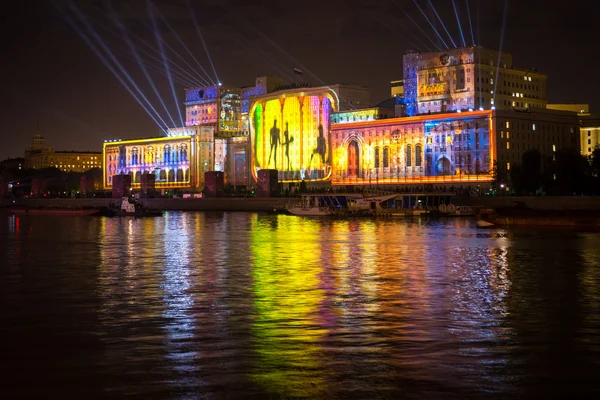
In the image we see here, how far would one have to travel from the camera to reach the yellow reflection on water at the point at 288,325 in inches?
546

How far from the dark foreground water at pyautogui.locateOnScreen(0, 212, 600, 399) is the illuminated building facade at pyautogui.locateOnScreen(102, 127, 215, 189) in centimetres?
14095

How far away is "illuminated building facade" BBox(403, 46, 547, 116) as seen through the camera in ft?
419

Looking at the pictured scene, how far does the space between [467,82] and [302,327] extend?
114 meters

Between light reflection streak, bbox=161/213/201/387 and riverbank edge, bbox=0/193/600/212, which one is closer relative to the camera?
light reflection streak, bbox=161/213/201/387

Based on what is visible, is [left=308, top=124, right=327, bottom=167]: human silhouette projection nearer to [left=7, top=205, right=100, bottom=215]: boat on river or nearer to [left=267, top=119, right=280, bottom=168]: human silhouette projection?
[left=267, top=119, right=280, bottom=168]: human silhouette projection

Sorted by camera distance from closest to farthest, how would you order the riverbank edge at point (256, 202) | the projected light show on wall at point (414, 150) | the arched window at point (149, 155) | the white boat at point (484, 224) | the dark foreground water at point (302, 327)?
the dark foreground water at point (302, 327)
the white boat at point (484, 224)
the riverbank edge at point (256, 202)
the projected light show on wall at point (414, 150)
the arched window at point (149, 155)

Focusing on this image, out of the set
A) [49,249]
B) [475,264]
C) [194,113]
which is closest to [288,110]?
[194,113]

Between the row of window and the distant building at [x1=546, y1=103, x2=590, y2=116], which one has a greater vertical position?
the distant building at [x1=546, y1=103, x2=590, y2=116]

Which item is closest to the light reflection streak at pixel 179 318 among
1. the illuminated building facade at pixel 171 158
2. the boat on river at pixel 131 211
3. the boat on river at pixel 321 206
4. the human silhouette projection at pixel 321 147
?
the boat on river at pixel 321 206

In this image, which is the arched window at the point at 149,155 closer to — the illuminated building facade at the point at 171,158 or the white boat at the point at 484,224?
the illuminated building facade at the point at 171,158

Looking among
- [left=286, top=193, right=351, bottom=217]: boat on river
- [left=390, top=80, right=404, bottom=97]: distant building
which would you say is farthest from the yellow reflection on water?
[left=390, top=80, right=404, bottom=97]: distant building

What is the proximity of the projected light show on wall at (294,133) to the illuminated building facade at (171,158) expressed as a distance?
19029 mm

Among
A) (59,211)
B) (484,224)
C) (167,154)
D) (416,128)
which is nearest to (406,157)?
(416,128)

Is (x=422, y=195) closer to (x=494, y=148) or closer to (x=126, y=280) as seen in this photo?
(x=494, y=148)
